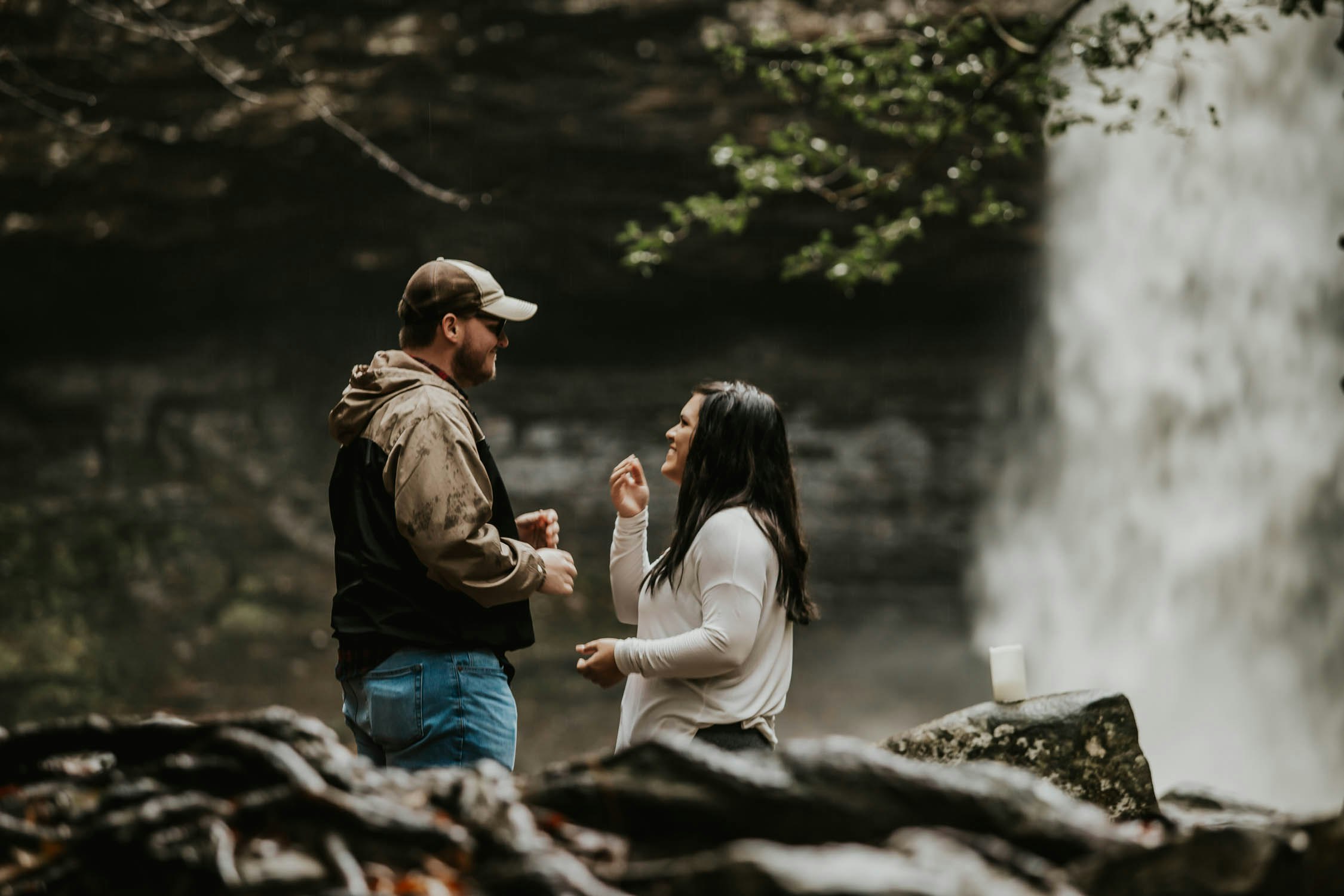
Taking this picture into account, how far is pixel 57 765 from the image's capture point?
236 cm

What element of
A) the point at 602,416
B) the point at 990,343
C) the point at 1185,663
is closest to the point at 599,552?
the point at 602,416

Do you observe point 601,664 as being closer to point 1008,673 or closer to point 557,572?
point 557,572

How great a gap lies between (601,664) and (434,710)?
1.40 feet

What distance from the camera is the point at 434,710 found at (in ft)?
9.32

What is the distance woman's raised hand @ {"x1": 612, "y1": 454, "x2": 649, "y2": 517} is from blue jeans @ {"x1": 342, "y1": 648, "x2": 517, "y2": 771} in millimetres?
549

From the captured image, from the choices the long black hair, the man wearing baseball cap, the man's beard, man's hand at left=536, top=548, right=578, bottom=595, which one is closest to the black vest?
A: the man wearing baseball cap

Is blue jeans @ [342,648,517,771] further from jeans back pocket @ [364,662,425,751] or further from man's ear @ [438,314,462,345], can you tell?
man's ear @ [438,314,462,345]

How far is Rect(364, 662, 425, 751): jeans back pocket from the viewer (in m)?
2.84

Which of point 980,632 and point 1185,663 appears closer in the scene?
point 1185,663

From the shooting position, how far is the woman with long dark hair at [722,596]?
2707mm

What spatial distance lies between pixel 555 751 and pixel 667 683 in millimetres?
7629

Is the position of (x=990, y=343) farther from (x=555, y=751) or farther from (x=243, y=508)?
(x=243, y=508)

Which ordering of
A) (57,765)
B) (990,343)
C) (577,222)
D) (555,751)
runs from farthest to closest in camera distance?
(990,343) → (577,222) → (555,751) → (57,765)

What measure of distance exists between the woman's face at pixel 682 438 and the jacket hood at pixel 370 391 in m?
0.60
